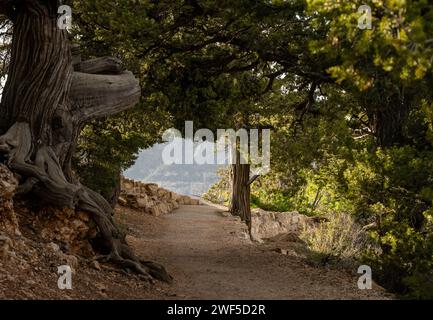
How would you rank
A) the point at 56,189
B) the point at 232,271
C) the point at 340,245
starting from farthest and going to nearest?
the point at 340,245 → the point at 232,271 → the point at 56,189

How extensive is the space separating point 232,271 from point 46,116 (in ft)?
14.5

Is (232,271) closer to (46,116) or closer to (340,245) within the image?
(46,116)

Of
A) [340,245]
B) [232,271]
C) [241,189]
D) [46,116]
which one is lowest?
[340,245]

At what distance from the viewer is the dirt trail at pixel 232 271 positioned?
8.21m

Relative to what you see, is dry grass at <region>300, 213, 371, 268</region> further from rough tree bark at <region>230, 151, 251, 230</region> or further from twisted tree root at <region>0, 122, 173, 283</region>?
rough tree bark at <region>230, 151, 251, 230</region>

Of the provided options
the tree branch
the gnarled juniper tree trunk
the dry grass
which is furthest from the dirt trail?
the tree branch

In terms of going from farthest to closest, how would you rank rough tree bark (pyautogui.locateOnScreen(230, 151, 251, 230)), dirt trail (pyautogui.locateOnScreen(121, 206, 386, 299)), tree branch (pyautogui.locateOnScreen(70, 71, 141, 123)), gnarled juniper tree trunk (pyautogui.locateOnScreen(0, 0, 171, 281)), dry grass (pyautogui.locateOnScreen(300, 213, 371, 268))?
rough tree bark (pyautogui.locateOnScreen(230, 151, 251, 230)) → dry grass (pyautogui.locateOnScreen(300, 213, 371, 268)) → tree branch (pyautogui.locateOnScreen(70, 71, 141, 123)) → dirt trail (pyautogui.locateOnScreen(121, 206, 386, 299)) → gnarled juniper tree trunk (pyautogui.locateOnScreen(0, 0, 171, 281))

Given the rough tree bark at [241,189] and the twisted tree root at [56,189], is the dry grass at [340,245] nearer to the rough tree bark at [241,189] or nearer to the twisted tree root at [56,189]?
the twisted tree root at [56,189]

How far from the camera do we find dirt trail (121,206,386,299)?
26.9ft

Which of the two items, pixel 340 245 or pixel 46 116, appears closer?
pixel 46 116

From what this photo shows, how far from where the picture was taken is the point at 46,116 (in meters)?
8.23

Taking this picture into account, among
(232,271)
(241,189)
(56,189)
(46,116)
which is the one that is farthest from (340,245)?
(241,189)

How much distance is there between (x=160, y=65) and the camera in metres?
12.3

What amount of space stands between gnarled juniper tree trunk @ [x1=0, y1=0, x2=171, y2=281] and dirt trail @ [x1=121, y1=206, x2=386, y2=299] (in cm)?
101
